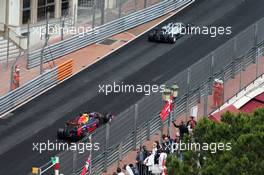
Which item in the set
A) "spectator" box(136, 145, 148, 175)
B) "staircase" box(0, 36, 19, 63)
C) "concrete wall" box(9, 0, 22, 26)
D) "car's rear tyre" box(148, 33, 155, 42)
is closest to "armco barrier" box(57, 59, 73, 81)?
"staircase" box(0, 36, 19, 63)

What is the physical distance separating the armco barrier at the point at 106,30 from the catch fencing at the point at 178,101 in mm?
8868

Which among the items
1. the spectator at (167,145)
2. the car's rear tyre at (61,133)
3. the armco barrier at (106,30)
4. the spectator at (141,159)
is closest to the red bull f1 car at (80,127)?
the car's rear tyre at (61,133)

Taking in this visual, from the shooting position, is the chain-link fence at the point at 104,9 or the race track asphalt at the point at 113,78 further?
the chain-link fence at the point at 104,9

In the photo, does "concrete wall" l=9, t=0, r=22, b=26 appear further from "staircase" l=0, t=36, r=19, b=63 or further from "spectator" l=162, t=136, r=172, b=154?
"spectator" l=162, t=136, r=172, b=154

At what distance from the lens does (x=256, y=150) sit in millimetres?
26984

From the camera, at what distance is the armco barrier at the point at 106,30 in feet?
162

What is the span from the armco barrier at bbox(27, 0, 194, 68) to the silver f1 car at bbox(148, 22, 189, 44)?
91.2 inches

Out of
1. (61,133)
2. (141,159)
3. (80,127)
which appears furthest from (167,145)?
(61,133)

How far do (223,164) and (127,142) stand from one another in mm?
11498

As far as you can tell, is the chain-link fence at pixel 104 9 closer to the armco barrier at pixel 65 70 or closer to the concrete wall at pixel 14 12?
the concrete wall at pixel 14 12

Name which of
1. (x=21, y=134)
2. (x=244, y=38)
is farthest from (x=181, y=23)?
(x=21, y=134)

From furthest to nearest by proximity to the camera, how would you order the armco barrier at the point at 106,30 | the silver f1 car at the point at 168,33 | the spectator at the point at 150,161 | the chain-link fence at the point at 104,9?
Result: the chain-link fence at the point at 104,9 < the silver f1 car at the point at 168,33 < the armco barrier at the point at 106,30 < the spectator at the point at 150,161

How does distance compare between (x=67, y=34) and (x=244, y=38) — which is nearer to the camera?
(x=244, y=38)

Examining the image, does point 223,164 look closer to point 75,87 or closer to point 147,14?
point 75,87
